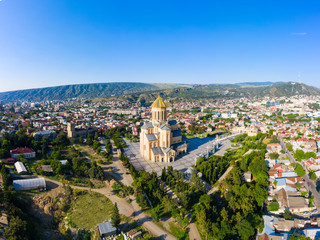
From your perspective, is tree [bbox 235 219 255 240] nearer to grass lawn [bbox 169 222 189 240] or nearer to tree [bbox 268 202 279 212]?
grass lawn [bbox 169 222 189 240]

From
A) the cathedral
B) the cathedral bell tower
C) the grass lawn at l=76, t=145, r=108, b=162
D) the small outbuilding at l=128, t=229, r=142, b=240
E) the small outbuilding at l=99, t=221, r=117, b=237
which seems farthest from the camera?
the cathedral bell tower

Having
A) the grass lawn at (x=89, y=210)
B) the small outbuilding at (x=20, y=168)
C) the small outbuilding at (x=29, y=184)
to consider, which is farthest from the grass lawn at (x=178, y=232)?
the small outbuilding at (x=20, y=168)

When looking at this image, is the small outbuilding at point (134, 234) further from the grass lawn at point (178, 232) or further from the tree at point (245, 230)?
the tree at point (245, 230)

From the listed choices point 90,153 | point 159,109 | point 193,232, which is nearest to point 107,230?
point 193,232

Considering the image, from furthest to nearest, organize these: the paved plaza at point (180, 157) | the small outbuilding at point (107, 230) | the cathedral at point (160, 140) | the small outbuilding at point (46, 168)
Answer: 1. the cathedral at point (160, 140)
2. the paved plaza at point (180, 157)
3. the small outbuilding at point (46, 168)
4. the small outbuilding at point (107, 230)

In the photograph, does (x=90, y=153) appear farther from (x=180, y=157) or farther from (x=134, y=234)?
(x=134, y=234)

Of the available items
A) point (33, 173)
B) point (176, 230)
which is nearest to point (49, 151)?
point (33, 173)

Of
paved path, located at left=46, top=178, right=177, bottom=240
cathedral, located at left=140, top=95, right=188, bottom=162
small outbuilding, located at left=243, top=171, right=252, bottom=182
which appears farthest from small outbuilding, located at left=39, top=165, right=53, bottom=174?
small outbuilding, located at left=243, top=171, right=252, bottom=182
